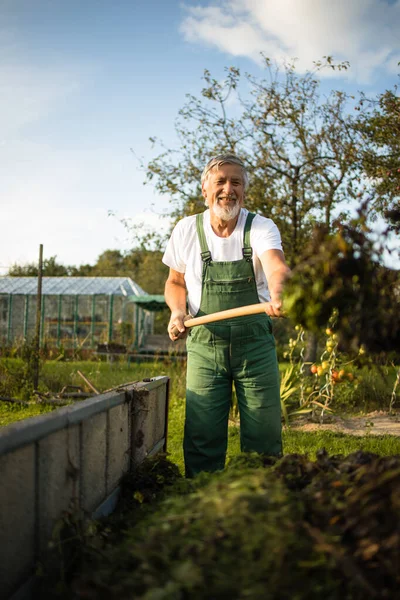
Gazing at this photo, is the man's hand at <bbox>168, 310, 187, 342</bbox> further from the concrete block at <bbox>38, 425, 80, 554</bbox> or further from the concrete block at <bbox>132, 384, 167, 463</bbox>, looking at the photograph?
the concrete block at <bbox>38, 425, 80, 554</bbox>

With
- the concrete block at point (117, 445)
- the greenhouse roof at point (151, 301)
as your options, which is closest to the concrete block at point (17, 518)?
the concrete block at point (117, 445)

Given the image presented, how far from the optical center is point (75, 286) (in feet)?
76.2

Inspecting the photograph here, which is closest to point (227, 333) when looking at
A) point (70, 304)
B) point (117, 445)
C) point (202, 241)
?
point (202, 241)

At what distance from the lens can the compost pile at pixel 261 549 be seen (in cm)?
121

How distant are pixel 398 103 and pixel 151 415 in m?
6.39

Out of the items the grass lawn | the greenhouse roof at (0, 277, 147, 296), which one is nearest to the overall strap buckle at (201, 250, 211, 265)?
the grass lawn

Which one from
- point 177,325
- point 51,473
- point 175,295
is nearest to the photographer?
point 51,473

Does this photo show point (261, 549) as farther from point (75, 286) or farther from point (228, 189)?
point (75, 286)

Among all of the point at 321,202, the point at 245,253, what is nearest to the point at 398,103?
the point at 321,202

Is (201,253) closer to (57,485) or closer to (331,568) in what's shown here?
(57,485)

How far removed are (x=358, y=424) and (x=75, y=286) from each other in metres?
18.0

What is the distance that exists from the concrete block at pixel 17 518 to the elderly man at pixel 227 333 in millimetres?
1499

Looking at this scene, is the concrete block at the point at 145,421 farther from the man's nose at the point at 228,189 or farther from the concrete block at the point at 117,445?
the man's nose at the point at 228,189

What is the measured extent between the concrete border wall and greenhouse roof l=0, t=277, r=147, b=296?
19.9 metres
